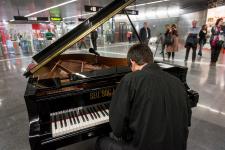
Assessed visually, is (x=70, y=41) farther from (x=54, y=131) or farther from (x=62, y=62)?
(x=62, y=62)

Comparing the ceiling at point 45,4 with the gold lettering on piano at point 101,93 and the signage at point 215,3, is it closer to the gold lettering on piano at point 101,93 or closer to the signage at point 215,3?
the signage at point 215,3

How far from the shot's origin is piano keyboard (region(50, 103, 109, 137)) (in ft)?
4.29

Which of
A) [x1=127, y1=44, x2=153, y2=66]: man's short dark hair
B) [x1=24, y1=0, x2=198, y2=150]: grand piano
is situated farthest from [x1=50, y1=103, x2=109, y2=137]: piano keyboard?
[x1=127, y1=44, x2=153, y2=66]: man's short dark hair

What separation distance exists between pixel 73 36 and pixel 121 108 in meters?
0.96

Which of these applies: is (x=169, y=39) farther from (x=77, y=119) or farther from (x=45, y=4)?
(x=45, y=4)

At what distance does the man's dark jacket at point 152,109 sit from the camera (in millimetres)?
953

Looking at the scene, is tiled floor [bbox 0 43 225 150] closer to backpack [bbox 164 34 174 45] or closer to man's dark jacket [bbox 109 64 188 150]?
man's dark jacket [bbox 109 64 188 150]

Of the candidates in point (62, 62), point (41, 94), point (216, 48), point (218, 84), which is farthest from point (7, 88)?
point (216, 48)

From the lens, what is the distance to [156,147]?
0.99 metres

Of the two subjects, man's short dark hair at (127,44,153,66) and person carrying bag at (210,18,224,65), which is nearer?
man's short dark hair at (127,44,153,66)

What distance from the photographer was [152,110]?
0.94 m

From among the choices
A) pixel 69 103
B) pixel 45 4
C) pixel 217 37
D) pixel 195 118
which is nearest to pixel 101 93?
pixel 69 103

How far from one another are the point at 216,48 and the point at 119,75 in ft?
22.1

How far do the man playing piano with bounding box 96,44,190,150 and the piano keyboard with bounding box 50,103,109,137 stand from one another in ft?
1.25
